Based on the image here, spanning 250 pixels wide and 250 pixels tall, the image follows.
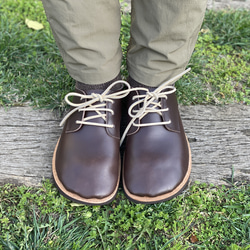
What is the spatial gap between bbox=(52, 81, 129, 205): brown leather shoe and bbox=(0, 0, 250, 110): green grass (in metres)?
0.38

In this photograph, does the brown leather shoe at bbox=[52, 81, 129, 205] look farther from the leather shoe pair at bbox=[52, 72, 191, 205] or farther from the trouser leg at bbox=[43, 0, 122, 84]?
the trouser leg at bbox=[43, 0, 122, 84]

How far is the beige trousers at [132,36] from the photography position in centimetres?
104

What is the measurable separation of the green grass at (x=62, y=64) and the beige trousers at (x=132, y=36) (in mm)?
489

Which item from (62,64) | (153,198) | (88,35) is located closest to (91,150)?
(153,198)

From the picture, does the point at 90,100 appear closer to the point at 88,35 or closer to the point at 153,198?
the point at 88,35

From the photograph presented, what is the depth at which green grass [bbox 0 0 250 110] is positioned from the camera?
174 cm

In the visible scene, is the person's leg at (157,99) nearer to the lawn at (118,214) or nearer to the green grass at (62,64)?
the lawn at (118,214)

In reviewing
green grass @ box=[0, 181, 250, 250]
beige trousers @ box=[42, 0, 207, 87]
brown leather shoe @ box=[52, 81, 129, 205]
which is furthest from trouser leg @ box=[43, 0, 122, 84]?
green grass @ box=[0, 181, 250, 250]

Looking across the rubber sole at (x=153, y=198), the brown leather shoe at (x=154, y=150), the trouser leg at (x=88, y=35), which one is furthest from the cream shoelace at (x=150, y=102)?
the rubber sole at (x=153, y=198)

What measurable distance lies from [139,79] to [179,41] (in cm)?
25

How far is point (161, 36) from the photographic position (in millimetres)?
1131

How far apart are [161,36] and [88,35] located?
28cm

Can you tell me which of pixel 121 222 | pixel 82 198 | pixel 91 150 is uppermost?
pixel 91 150

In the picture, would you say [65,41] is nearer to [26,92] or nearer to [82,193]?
[82,193]
